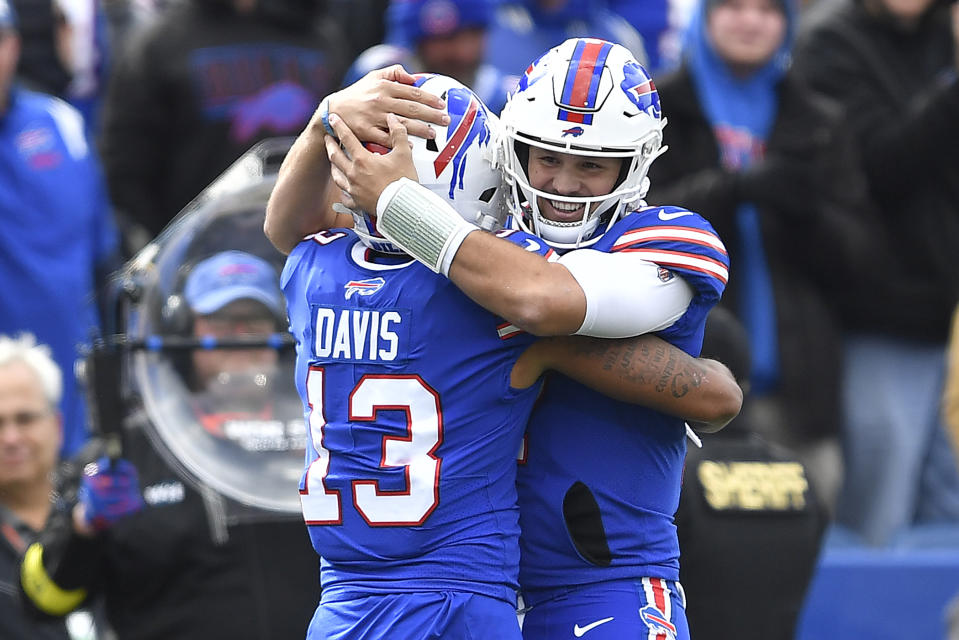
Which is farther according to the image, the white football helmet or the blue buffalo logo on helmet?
the blue buffalo logo on helmet

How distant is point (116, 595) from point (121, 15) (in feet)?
13.9

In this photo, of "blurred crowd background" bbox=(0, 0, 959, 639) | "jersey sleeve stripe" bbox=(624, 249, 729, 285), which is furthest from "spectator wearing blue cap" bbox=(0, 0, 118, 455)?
"jersey sleeve stripe" bbox=(624, 249, 729, 285)

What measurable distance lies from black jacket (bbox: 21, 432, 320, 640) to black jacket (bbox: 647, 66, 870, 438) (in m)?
2.21

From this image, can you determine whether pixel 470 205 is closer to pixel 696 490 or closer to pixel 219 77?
pixel 696 490

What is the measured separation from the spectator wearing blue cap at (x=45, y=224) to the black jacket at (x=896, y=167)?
3.05m

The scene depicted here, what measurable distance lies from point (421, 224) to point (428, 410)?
0.39 m

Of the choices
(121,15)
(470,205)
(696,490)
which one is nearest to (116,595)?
(696,490)

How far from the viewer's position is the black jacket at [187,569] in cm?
502

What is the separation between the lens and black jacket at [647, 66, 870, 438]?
6.56 metres

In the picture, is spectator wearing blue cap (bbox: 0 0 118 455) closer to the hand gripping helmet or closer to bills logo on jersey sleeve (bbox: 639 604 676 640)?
the hand gripping helmet

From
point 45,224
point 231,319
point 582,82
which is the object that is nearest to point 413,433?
point 582,82

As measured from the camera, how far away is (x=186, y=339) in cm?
536

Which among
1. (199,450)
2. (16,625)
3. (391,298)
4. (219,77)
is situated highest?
(391,298)

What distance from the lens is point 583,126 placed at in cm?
370
